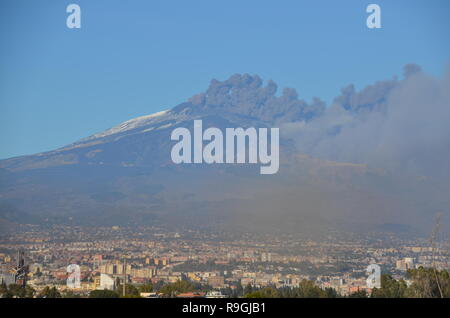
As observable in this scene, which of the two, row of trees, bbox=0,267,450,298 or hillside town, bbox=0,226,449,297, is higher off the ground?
row of trees, bbox=0,267,450,298

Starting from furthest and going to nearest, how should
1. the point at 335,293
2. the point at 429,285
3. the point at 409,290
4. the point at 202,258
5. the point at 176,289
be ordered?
the point at 202,258 → the point at 176,289 → the point at 335,293 → the point at 409,290 → the point at 429,285

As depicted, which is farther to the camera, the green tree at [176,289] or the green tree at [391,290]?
the green tree at [176,289]

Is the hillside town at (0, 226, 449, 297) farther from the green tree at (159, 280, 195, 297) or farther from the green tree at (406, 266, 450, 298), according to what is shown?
the green tree at (406, 266, 450, 298)

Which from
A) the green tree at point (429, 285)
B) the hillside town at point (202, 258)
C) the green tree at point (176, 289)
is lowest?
the hillside town at point (202, 258)

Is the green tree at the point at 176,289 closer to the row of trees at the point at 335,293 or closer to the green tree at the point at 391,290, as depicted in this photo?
the row of trees at the point at 335,293

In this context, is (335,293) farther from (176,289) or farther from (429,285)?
(176,289)

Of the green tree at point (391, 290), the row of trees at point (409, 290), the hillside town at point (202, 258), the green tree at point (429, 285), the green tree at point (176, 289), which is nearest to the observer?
the green tree at point (429, 285)

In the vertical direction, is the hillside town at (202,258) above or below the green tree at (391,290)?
below

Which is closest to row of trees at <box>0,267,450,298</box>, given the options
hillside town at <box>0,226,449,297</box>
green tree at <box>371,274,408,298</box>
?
green tree at <box>371,274,408,298</box>

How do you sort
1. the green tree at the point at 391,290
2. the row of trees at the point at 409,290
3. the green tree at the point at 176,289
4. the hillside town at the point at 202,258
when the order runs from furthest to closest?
1. the hillside town at the point at 202,258
2. the green tree at the point at 176,289
3. the green tree at the point at 391,290
4. the row of trees at the point at 409,290

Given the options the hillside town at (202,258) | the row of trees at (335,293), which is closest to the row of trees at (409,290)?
the row of trees at (335,293)

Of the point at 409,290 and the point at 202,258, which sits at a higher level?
the point at 409,290

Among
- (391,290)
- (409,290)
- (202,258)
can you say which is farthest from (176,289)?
(202,258)
